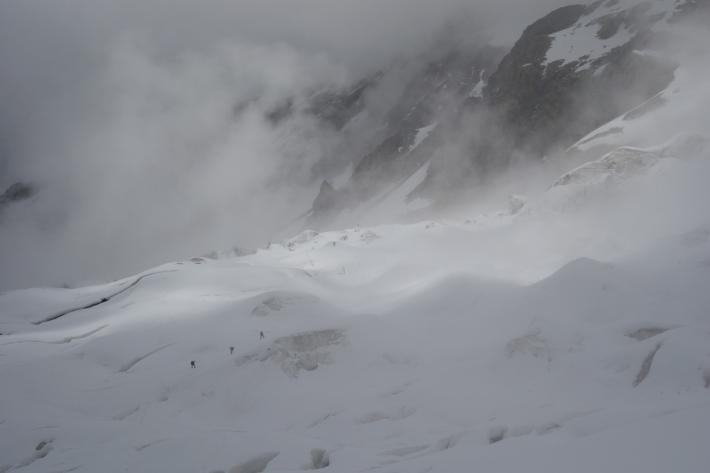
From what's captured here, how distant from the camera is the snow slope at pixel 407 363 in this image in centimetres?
1412

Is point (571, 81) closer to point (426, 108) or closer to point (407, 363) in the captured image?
point (426, 108)

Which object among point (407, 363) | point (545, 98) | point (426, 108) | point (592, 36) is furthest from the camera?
point (426, 108)

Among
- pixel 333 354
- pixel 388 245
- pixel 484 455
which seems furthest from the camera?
pixel 388 245

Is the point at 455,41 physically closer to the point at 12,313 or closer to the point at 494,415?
the point at 12,313

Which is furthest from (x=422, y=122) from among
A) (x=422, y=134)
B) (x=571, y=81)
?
(x=571, y=81)

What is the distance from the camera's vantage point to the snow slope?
14117mm

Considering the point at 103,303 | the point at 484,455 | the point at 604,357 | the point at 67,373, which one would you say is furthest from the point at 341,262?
the point at 484,455

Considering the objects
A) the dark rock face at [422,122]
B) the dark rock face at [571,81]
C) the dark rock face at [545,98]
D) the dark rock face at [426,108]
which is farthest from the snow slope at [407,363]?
the dark rock face at [426,108]

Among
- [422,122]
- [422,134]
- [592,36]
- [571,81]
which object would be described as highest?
[422,122]

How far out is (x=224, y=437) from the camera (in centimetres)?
1638

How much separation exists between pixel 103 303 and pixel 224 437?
29105 mm

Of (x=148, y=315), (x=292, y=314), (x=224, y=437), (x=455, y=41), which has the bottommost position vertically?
(x=224, y=437)

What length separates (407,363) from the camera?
23641mm

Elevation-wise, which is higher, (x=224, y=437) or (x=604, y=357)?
(x=224, y=437)
